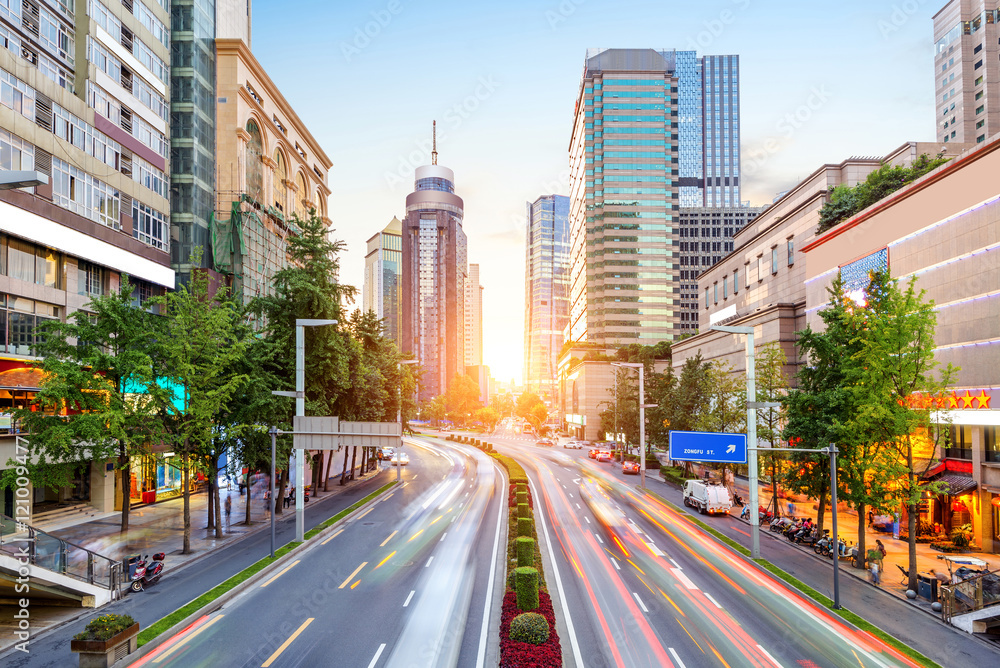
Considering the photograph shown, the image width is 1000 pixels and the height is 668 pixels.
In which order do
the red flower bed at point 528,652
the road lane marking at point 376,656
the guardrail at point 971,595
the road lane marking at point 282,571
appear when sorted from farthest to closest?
1. the road lane marking at point 282,571
2. the guardrail at point 971,595
3. the road lane marking at point 376,656
4. the red flower bed at point 528,652

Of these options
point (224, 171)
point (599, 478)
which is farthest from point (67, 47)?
point (599, 478)

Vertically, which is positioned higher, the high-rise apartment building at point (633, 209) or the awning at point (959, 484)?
the high-rise apartment building at point (633, 209)

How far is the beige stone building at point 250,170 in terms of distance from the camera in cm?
5941

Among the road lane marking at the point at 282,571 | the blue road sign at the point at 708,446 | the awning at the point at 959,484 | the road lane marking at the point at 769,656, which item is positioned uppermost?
the blue road sign at the point at 708,446

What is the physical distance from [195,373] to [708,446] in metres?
28.3

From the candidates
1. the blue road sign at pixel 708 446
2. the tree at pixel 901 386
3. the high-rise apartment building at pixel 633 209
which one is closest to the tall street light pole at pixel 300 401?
the blue road sign at pixel 708 446

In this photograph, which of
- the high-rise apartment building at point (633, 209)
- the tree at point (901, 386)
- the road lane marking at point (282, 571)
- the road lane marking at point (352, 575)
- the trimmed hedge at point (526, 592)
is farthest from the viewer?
the high-rise apartment building at point (633, 209)

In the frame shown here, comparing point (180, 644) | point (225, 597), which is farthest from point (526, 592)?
point (225, 597)

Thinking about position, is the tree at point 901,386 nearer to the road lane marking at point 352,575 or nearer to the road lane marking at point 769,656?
the road lane marking at point 769,656

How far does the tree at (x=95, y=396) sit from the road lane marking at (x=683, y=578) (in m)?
26.4

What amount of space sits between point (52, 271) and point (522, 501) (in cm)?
3303

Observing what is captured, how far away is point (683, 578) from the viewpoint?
27828 mm

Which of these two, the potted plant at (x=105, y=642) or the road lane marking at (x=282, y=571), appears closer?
the potted plant at (x=105, y=642)

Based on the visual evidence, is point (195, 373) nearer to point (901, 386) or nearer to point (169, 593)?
point (169, 593)
